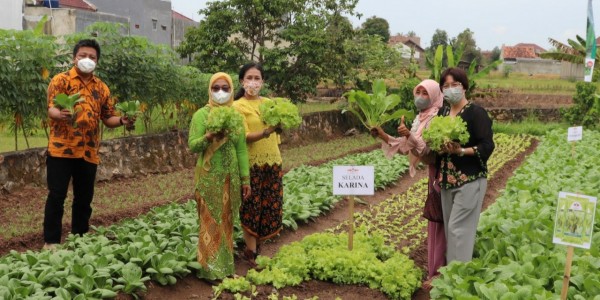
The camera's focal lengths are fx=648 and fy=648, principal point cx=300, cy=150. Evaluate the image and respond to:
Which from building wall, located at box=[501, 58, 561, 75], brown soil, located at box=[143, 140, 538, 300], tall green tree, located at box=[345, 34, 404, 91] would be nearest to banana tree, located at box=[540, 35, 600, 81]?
tall green tree, located at box=[345, 34, 404, 91]

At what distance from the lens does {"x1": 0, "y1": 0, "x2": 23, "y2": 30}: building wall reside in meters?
18.1

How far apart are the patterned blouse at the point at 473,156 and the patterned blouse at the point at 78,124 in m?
3.36

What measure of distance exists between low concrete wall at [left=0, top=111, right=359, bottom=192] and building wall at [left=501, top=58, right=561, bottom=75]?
47390 millimetres

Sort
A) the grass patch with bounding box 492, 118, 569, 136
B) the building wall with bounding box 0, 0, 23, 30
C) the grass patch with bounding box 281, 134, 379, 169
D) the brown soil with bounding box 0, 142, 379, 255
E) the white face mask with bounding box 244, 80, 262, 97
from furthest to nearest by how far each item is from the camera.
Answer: the grass patch with bounding box 492, 118, 569, 136 < the building wall with bounding box 0, 0, 23, 30 < the grass patch with bounding box 281, 134, 379, 169 < the brown soil with bounding box 0, 142, 379, 255 < the white face mask with bounding box 244, 80, 262, 97

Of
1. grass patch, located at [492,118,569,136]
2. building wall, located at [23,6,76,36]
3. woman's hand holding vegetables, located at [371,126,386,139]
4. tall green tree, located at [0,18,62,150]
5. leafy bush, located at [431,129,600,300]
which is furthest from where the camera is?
grass patch, located at [492,118,569,136]

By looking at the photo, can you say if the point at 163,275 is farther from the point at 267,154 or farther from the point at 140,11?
the point at 140,11

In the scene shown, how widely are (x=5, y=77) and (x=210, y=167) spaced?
4.97 metres

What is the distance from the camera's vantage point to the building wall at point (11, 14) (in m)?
18.1

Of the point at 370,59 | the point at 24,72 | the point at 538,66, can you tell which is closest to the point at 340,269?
the point at 24,72

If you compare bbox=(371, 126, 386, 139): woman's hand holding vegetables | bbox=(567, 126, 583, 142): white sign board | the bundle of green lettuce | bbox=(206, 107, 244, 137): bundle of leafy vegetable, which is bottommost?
bbox=(567, 126, 583, 142): white sign board

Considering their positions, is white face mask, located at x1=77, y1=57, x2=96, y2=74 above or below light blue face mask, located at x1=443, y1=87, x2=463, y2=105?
above

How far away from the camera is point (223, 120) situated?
209 inches

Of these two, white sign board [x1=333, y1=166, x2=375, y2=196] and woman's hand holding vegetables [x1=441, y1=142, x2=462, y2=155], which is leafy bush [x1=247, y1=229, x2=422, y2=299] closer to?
white sign board [x1=333, y1=166, x2=375, y2=196]

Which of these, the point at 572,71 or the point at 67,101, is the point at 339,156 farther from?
the point at 572,71
